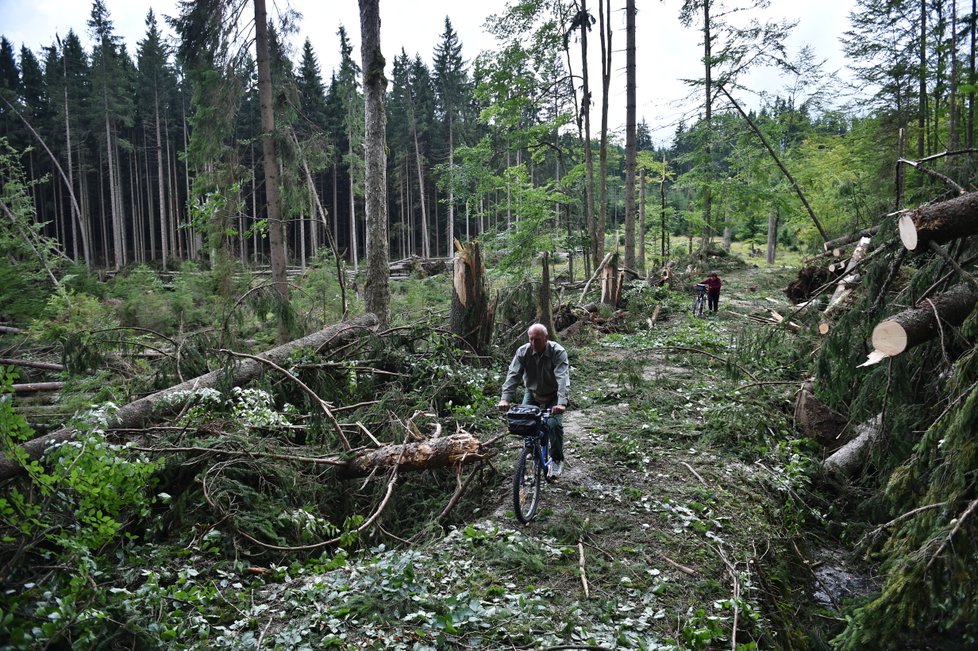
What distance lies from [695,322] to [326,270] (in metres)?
15.4

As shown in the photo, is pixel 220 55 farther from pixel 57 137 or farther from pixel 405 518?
pixel 57 137

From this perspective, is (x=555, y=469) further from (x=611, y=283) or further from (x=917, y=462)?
(x=611, y=283)

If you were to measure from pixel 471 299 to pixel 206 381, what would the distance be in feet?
15.6

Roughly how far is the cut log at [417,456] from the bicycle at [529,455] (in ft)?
2.87

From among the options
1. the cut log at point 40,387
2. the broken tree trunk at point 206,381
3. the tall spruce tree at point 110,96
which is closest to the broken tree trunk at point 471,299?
the broken tree trunk at point 206,381

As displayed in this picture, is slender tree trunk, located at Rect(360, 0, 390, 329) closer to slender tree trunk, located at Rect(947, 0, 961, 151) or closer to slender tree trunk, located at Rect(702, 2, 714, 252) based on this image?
slender tree trunk, located at Rect(702, 2, 714, 252)

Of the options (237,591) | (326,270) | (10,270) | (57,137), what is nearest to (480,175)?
(326,270)

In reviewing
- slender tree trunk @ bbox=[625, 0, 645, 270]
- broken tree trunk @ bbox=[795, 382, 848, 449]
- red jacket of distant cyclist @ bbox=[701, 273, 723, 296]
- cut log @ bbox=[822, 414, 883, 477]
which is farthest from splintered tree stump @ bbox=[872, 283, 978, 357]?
slender tree trunk @ bbox=[625, 0, 645, 270]

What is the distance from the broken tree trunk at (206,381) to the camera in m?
5.27

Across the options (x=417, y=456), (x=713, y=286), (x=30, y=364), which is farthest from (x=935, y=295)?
(x=30, y=364)

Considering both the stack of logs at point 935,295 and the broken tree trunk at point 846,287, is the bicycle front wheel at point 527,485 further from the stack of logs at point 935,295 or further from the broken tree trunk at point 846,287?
the broken tree trunk at point 846,287

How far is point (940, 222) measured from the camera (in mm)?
4652

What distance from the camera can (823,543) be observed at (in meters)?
5.61

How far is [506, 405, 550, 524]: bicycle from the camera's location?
5188 millimetres
